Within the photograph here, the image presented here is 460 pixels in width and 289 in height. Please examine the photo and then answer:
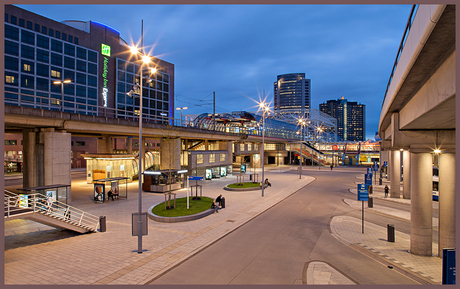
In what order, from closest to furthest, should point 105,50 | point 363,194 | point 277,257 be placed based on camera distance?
point 277,257 → point 363,194 → point 105,50

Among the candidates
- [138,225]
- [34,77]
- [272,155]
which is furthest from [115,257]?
[272,155]

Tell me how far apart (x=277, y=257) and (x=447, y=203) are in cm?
847

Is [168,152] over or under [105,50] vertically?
under

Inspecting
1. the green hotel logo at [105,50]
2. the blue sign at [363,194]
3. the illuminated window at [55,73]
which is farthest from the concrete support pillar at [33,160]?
the green hotel logo at [105,50]

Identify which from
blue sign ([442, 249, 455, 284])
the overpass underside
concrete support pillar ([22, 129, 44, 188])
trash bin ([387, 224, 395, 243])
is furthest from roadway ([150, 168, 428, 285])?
concrete support pillar ([22, 129, 44, 188])

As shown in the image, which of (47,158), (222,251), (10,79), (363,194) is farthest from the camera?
(10,79)

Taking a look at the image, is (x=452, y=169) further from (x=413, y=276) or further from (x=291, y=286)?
(x=291, y=286)

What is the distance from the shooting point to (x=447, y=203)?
12.1 m

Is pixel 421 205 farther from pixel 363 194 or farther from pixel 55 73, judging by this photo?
pixel 55 73

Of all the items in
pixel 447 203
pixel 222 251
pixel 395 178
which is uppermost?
pixel 447 203

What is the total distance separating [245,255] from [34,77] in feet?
230

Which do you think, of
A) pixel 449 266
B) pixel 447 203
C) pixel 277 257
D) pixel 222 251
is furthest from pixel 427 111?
pixel 222 251

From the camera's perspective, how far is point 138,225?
11.6 metres

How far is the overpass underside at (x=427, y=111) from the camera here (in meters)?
5.23
